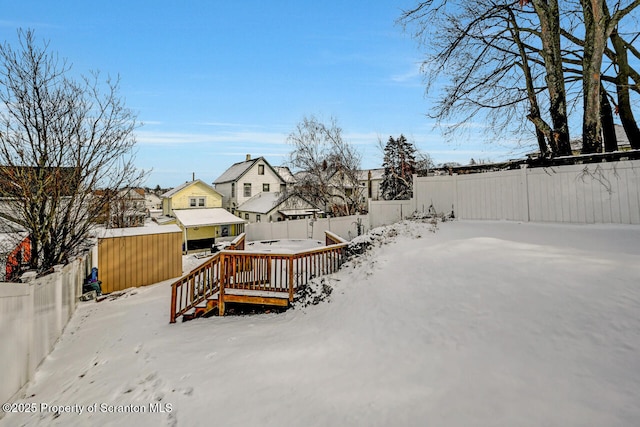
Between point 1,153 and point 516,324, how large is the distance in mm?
9267

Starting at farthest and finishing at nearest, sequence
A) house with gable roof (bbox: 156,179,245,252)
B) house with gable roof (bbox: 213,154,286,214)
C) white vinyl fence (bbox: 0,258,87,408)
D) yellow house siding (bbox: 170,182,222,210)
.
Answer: house with gable roof (bbox: 213,154,286,214) → yellow house siding (bbox: 170,182,222,210) → house with gable roof (bbox: 156,179,245,252) → white vinyl fence (bbox: 0,258,87,408)

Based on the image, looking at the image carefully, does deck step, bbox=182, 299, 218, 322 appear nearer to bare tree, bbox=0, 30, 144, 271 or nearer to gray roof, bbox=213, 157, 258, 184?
bare tree, bbox=0, 30, 144, 271

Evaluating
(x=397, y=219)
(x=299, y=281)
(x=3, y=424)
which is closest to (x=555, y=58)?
(x=397, y=219)

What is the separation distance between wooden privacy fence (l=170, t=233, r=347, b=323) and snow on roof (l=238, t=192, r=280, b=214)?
1614 cm

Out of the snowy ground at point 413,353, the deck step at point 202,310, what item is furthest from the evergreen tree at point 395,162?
the deck step at point 202,310

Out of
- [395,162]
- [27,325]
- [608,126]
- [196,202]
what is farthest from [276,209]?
[608,126]

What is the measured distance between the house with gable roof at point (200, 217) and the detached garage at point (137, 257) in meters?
10.1

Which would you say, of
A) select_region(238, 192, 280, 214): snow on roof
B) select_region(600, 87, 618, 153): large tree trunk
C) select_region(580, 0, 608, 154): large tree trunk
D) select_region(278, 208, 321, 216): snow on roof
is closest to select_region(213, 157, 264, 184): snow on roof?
select_region(238, 192, 280, 214): snow on roof

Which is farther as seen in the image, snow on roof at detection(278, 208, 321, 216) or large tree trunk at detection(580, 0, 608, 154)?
snow on roof at detection(278, 208, 321, 216)

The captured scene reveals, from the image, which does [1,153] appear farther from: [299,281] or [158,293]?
[299,281]

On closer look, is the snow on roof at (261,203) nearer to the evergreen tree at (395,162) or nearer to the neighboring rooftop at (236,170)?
the neighboring rooftop at (236,170)

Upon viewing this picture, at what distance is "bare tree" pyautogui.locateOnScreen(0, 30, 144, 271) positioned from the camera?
5547 mm

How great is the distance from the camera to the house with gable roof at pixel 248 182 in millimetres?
26484

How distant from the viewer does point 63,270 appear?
5824mm
